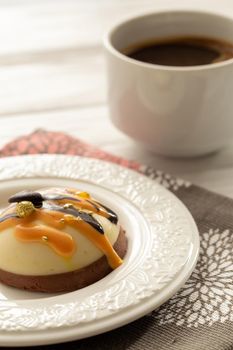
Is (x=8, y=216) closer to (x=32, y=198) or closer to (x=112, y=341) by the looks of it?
(x=32, y=198)

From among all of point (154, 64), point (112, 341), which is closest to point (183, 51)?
point (154, 64)

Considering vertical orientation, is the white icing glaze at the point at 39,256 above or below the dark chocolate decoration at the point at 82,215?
below

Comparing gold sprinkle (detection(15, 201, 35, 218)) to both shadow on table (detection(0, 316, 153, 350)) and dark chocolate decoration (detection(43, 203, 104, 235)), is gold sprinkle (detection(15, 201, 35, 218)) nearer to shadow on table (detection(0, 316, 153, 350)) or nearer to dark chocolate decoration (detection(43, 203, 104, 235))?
dark chocolate decoration (detection(43, 203, 104, 235))

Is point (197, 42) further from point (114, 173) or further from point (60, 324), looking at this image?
point (60, 324)

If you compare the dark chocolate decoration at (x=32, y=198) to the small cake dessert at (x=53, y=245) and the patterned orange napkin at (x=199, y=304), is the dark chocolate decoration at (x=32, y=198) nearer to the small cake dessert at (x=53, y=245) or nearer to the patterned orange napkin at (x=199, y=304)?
the small cake dessert at (x=53, y=245)

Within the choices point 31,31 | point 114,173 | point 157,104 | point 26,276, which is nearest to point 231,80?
point 157,104

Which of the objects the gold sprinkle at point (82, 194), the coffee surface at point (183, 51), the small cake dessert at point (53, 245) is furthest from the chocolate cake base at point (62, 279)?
the coffee surface at point (183, 51)
